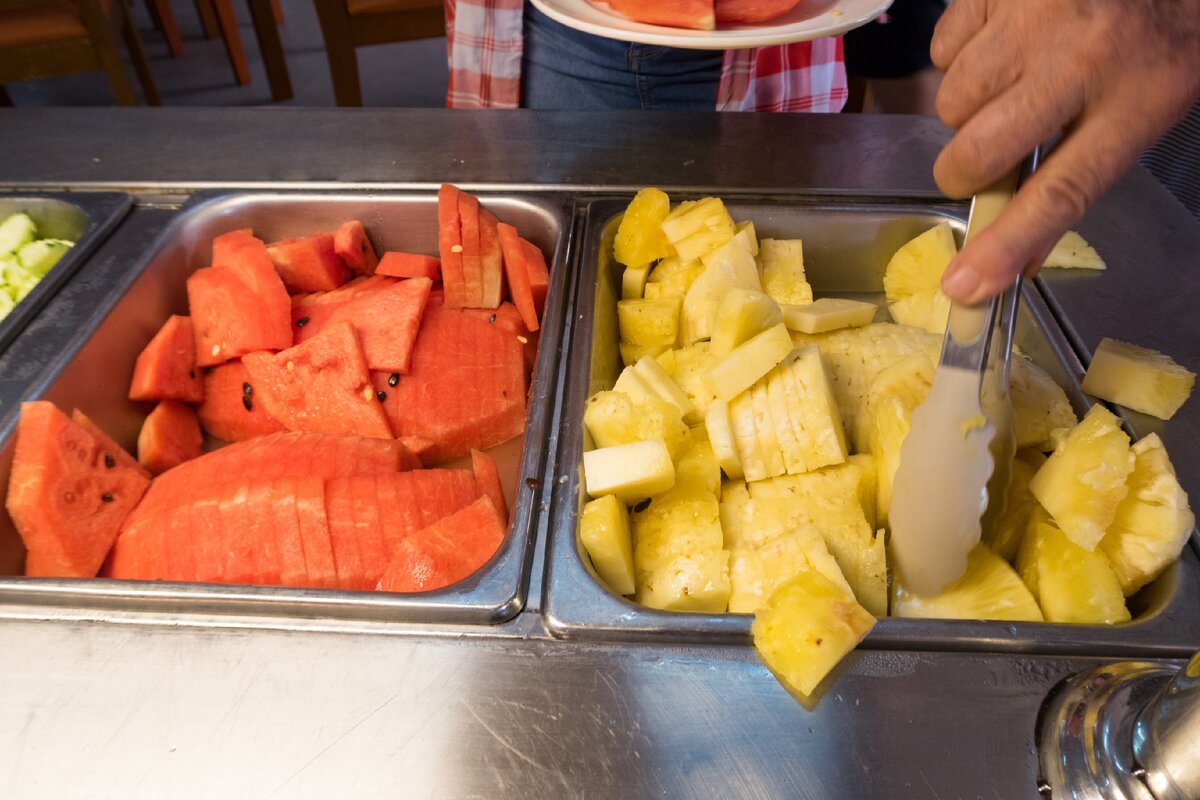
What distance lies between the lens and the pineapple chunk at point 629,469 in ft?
3.56

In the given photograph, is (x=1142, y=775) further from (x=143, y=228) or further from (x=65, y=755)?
(x=143, y=228)

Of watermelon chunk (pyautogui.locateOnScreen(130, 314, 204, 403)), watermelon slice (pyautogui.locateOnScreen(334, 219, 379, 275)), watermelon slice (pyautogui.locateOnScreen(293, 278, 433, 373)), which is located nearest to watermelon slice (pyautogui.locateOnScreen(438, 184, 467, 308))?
watermelon slice (pyautogui.locateOnScreen(293, 278, 433, 373))

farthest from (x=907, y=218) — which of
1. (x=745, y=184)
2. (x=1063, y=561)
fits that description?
(x=1063, y=561)

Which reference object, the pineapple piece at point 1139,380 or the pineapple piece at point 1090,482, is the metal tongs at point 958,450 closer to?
the pineapple piece at point 1090,482

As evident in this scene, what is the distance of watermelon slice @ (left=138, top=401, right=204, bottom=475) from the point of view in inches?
55.9

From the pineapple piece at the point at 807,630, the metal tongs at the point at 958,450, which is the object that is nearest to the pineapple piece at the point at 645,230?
the metal tongs at the point at 958,450

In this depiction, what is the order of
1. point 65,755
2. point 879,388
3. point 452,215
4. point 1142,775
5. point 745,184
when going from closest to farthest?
point 1142,775
point 65,755
point 879,388
point 452,215
point 745,184

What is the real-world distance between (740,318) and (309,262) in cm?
94

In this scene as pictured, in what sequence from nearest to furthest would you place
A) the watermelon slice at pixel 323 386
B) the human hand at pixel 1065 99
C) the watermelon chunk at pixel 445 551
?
the human hand at pixel 1065 99
the watermelon chunk at pixel 445 551
the watermelon slice at pixel 323 386

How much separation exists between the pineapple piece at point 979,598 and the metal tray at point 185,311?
1.65 feet

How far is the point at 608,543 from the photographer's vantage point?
102cm

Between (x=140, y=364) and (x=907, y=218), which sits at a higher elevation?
(x=907, y=218)

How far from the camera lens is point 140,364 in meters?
1.46

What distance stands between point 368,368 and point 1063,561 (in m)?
1.16
